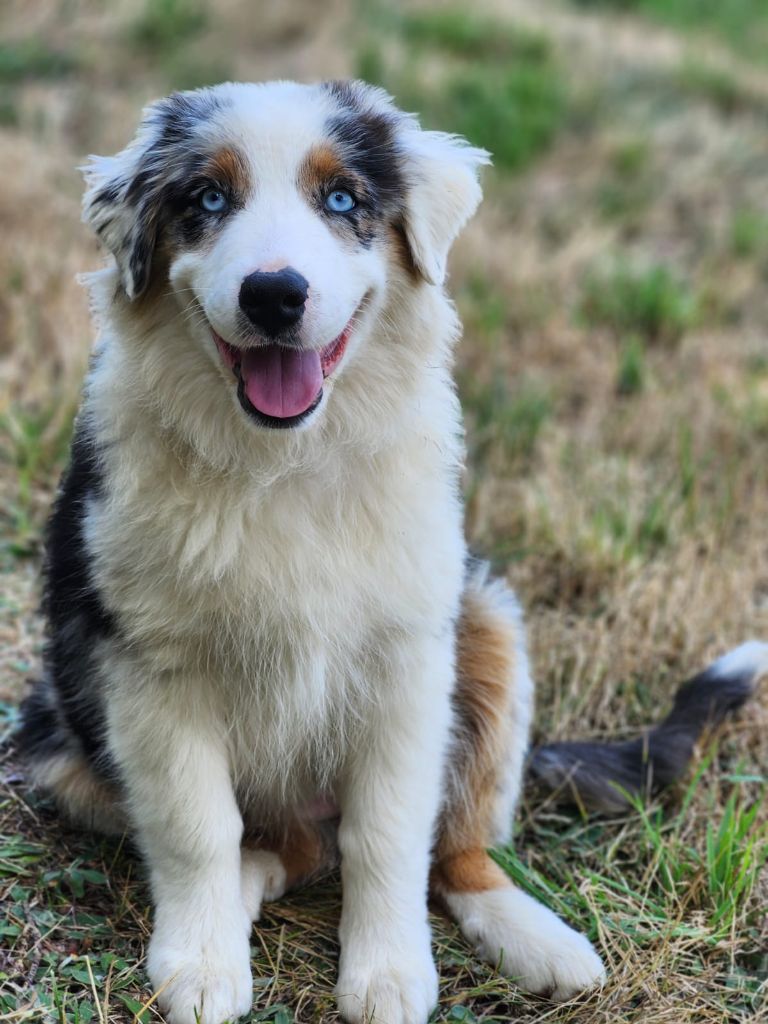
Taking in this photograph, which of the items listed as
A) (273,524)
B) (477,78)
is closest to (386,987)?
(273,524)

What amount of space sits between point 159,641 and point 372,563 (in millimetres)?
470

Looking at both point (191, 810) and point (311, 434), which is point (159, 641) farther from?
point (311, 434)

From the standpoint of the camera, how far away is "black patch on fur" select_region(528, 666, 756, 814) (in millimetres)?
3215

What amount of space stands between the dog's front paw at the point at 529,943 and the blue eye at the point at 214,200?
1.70 m

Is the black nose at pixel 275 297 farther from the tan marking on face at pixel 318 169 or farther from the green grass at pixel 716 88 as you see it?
the green grass at pixel 716 88

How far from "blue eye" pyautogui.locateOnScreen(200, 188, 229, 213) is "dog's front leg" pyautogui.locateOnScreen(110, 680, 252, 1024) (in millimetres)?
984

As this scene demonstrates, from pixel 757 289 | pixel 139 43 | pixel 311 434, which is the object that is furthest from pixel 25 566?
pixel 139 43

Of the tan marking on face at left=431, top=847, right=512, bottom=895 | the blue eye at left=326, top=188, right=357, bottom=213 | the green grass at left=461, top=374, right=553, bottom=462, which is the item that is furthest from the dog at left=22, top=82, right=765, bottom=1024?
the green grass at left=461, top=374, right=553, bottom=462

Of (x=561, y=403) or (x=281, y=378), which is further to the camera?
(x=561, y=403)

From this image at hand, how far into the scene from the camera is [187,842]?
8.21 ft

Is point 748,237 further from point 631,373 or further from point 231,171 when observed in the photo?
point 231,171

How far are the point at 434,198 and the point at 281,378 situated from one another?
574 millimetres

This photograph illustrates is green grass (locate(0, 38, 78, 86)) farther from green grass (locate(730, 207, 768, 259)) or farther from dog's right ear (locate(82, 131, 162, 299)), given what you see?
dog's right ear (locate(82, 131, 162, 299))

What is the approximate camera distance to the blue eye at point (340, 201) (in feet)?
7.95
